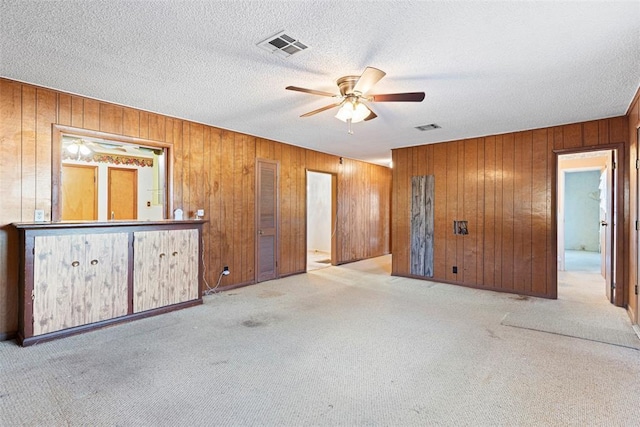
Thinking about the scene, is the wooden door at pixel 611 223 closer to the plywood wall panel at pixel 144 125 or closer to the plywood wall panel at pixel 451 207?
the plywood wall panel at pixel 451 207

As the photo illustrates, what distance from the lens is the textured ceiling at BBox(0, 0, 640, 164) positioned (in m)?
1.95

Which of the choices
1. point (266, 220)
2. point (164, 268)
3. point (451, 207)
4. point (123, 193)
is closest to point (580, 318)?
point (451, 207)

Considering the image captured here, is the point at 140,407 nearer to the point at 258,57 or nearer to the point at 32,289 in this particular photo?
the point at 32,289

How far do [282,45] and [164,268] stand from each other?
9.28 ft

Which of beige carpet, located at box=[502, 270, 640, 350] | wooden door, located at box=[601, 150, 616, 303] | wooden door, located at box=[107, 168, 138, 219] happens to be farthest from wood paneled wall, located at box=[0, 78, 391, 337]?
wooden door, located at box=[601, 150, 616, 303]

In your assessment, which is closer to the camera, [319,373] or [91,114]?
[319,373]

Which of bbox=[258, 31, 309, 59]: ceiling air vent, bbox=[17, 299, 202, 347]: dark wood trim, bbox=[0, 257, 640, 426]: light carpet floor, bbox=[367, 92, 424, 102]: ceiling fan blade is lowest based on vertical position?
bbox=[0, 257, 640, 426]: light carpet floor

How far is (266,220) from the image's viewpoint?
5.46 metres

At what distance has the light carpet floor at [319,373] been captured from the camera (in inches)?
74.2

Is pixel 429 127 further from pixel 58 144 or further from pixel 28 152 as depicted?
pixel 28 152

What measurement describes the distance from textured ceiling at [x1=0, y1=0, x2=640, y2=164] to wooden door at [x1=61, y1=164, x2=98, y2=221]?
7.04 feet

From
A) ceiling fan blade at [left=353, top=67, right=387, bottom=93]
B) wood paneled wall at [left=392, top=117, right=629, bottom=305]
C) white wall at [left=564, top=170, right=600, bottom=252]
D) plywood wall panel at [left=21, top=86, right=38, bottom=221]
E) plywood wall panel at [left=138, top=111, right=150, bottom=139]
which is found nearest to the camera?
ceiling fan blade at [left=353, top=67, right=387, bottom=93]

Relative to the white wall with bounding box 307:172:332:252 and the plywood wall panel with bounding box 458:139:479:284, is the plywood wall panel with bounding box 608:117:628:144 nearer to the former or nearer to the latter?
the plywood wall panel with bounding box 458:139:479:284

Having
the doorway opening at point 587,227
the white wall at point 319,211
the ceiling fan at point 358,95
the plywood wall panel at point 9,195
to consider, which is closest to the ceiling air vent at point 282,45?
the ceiling fan at point 358,95
